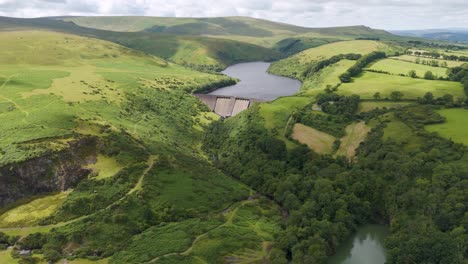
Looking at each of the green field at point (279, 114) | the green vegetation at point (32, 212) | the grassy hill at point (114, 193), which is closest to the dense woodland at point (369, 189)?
the green field at point (279, 114)

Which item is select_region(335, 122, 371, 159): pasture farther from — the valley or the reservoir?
the reservoir

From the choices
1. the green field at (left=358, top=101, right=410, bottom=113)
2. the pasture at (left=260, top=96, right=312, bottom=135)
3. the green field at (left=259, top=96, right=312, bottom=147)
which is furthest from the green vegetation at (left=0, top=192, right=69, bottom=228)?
the green field at (left=358, top=101, right=410, bottom=113)

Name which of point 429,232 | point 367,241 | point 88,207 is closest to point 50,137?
point 88,207

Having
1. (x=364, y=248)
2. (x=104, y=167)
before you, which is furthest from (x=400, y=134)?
(x=104, y=167)

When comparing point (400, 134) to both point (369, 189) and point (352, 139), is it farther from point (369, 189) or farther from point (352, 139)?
point (369, 189)

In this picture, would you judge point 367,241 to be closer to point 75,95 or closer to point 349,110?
point 349,110
